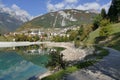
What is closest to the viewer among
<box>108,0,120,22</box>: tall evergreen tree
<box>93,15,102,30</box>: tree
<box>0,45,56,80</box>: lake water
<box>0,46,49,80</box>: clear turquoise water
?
<box>0,46,49,80</box>: clear turquoise water

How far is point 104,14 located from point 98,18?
7022 mm

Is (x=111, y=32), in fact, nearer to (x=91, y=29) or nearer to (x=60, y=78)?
(x=91, y=29)

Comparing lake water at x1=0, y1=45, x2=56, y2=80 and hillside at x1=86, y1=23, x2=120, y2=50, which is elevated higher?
hillside at x1=86, y1=23, x2=120, y2=50

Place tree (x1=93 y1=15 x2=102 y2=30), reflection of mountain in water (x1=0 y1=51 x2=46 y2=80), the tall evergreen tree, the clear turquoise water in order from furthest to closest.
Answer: tree (x1=93 y1=15 x2=102 y2=30), the tall evergreen tree, the clear turquoise water, reflection of mountain in water (x1=0 y1=51 x2=46 y2=80)

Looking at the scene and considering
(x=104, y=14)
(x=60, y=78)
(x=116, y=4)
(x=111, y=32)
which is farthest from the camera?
(x=104, y=14)

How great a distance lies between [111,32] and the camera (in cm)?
10594

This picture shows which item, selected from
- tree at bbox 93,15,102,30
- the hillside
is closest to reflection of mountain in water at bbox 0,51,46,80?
the hillside

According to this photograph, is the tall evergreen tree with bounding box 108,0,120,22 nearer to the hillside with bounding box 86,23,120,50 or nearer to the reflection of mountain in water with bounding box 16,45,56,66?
the hillside with bounding box 86,23,120,50

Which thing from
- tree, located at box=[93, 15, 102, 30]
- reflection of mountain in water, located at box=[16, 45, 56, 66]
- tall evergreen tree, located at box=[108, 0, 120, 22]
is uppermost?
tall evergreen tree, located at box=[108, 0, 120, 22]

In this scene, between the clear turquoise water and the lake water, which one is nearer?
the clear turquoise water

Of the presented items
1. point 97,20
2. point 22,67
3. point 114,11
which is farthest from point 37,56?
point 97,20

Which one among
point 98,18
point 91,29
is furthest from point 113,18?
point 91,29

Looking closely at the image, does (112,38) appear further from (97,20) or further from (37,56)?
(97,20)

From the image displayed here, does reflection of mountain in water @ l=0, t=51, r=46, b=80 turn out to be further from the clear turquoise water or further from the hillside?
the hillside
